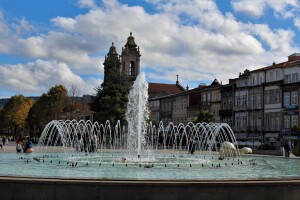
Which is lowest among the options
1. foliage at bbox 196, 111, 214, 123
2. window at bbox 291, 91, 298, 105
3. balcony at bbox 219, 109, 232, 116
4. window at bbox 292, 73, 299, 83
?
foliage at bbox 196, 111, 214, 123

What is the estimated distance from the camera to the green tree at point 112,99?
56.7 meters

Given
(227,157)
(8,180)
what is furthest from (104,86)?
(8,180)

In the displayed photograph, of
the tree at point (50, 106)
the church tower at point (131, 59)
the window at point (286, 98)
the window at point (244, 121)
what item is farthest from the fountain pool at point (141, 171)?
the church tower at point (131, 59)

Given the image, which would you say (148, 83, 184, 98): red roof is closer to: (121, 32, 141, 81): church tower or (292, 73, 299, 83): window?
(121, 32, 141, 81): church tower

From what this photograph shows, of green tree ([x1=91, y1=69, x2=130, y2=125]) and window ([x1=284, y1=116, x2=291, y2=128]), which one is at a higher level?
green tree ([x1=91, y1=69, x2=130, y2=125])

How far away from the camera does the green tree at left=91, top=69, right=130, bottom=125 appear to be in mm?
56688

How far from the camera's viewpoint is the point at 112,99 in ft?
188

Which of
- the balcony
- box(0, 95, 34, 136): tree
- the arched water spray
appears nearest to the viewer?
the arched water spray

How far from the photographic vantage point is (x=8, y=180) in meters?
12.0

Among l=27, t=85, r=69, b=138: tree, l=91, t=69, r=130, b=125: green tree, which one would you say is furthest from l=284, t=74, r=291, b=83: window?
l=27, t=85, r=69, b=138: tree

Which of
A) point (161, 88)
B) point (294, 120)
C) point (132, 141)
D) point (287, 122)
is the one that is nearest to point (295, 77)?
point (294, 120)
